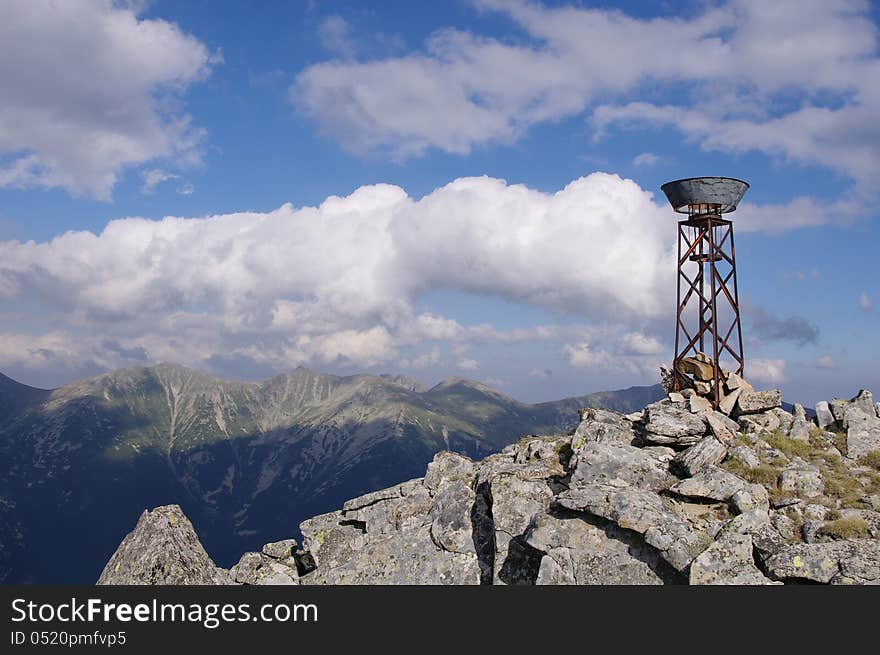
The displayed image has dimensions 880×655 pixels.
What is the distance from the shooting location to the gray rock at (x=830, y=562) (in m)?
18.8

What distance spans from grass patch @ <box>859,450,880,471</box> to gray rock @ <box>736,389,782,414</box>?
6133mm

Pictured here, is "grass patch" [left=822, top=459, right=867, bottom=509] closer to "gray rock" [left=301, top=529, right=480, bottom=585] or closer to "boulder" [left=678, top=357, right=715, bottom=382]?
"boulder" [left=678, top=357, right=715, bottom=382]

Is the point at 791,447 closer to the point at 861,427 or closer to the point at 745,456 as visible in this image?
the point at 745,456

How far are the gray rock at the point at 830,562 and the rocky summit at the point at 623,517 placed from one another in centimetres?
4

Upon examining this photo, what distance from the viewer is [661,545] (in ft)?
67.1

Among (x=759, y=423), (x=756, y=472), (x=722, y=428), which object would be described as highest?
(x=722, y=428)

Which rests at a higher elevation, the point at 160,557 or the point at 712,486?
the point at 712,486

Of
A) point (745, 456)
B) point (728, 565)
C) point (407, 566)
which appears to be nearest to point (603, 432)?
point (745, 456)

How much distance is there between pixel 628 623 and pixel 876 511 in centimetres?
1499

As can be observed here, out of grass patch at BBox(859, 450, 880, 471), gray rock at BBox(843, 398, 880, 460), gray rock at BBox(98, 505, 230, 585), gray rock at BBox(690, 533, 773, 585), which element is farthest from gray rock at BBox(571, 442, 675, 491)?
gray rock at BBox(98, 505, 230, 585)

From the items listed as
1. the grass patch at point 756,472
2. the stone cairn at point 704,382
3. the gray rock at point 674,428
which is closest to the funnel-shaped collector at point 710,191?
the stone cairn at point 704,382

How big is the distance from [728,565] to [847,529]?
674cm

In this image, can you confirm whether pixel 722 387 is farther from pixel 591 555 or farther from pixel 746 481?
pixel 591 555

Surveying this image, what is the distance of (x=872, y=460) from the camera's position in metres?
32.4
